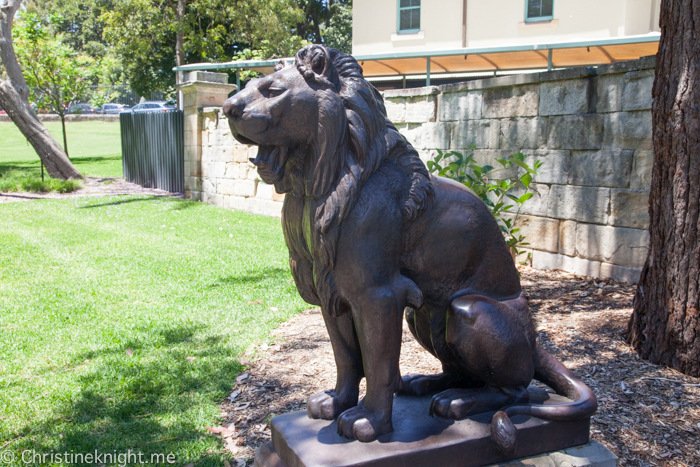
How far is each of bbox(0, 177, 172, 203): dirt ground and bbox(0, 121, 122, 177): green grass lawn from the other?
1.69 meters

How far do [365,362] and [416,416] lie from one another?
0.41 m

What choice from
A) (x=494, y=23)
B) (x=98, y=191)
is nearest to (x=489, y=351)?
(x=98, y=191)

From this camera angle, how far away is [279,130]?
1.97 meters

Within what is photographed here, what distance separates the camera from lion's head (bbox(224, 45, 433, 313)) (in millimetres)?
1968

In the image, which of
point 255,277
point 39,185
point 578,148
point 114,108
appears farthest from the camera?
point 114,108

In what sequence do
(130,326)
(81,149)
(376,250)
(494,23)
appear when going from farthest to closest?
(81,149) → (494,23) → (130,326) → (376,250)

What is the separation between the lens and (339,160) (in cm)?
203

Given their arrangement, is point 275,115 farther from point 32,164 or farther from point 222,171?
point 32,164

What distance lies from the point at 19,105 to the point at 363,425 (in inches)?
646

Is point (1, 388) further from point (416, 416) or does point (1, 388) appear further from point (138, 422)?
point (416, 416)

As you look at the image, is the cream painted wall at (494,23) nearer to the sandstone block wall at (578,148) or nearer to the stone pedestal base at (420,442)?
the sandstone block wall at (578,148)

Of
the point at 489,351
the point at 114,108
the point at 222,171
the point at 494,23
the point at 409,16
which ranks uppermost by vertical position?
the point at 409,16

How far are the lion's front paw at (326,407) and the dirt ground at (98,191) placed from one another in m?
13.1

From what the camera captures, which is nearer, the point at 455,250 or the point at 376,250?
the point at 376,250
